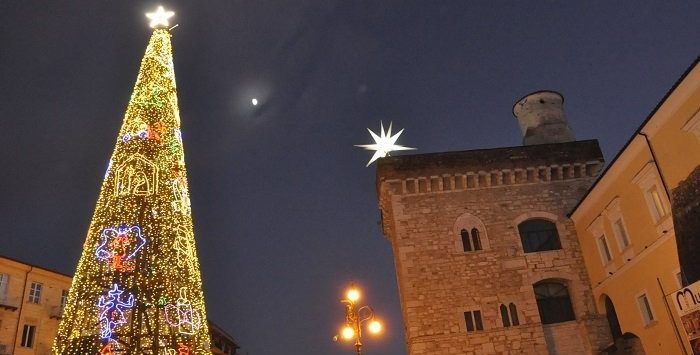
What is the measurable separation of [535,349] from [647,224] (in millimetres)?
6163

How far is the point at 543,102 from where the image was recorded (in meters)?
24.1

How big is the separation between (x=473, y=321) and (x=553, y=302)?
11.1 feet

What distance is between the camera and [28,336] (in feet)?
80.4

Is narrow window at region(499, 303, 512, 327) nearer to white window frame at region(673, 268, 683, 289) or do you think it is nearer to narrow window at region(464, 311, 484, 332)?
narrow window at region(464, 311, 484, 332)

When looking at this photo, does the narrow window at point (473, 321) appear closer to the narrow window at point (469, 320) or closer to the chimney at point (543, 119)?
the narrow window at point (469, 320)

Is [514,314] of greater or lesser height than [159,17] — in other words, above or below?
below

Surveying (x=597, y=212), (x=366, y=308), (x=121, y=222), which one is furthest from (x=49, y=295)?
(x=597, y=212)

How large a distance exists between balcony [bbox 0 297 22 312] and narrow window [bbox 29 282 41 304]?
86 cm

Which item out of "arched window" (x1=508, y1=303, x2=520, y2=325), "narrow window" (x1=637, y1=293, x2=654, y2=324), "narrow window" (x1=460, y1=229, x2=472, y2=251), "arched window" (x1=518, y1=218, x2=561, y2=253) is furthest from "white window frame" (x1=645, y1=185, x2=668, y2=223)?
"narrow window" (x1=460, y1=229, x2=472, y2=251)

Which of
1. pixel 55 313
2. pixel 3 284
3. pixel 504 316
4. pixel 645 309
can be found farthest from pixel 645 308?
pixel 3 284

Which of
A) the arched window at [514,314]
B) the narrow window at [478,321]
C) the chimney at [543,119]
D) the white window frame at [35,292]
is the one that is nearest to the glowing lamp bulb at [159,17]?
the narrow window at [478,321]

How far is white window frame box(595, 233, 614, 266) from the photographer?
18.0 metres

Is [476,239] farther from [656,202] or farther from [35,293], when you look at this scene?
[35,293]

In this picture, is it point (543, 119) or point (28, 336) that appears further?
point (28, 336)
